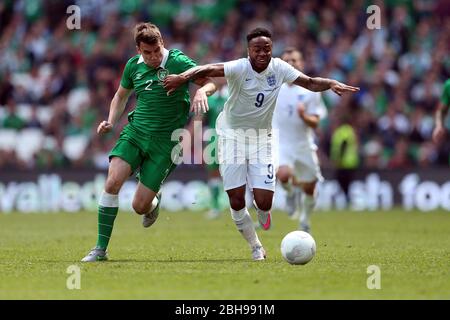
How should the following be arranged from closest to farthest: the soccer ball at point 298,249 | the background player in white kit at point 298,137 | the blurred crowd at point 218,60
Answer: the soccer ball at point 298,249 < the background player in white kit at point 298,137 < the blurred crowd at point 218,60

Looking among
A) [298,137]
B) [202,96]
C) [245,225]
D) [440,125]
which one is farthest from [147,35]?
[298,137]

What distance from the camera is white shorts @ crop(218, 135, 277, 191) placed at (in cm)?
1184

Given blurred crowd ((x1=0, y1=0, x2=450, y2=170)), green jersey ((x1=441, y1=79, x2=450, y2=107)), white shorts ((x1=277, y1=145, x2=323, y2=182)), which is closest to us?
green jersey ((x1=441, y1=79, x2=450, y2=107))

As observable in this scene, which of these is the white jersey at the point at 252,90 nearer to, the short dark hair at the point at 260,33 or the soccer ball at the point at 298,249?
the short dark hair at the point at 260,33

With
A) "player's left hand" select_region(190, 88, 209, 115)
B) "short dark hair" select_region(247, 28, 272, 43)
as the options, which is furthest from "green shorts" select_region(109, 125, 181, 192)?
"short dark hair" select_region(247, 28, 272, 43)

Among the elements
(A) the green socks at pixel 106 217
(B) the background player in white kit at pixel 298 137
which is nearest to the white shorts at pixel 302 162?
(B) the background player in white kit at pixel 298 137

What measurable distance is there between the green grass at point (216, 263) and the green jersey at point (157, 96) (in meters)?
1.62

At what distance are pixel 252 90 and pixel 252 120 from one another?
44 centimetres

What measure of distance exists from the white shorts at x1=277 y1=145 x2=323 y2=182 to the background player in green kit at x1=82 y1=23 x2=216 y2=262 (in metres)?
5.53

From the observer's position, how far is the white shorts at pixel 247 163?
38.9 ft

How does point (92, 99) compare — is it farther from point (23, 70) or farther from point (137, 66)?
point (137, 66)

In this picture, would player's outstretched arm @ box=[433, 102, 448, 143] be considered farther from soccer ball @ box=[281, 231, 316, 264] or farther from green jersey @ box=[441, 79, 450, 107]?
soccer ball @ box=[281, 231, 316, 264]

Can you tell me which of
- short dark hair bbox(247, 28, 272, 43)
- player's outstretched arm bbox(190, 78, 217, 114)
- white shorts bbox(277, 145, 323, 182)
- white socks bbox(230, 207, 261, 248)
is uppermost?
short dark hair bbox(247, 28, 272, 43)

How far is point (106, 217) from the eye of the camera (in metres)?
11.7
